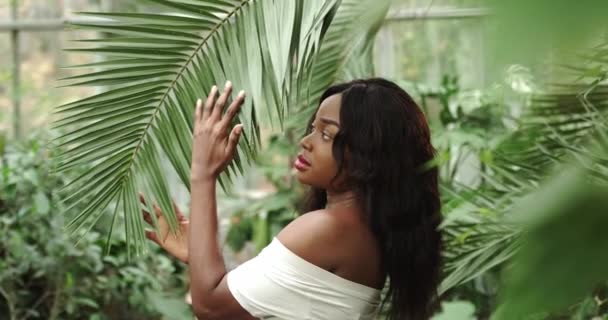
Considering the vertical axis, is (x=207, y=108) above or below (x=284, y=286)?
above

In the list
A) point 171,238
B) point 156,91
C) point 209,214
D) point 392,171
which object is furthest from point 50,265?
point 392,171

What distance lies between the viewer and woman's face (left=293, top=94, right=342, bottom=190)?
197 cm

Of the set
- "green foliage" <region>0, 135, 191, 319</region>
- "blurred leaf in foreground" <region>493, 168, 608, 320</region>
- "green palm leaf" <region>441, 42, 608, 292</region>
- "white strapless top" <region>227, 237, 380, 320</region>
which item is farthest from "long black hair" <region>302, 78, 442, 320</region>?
"green foliage" <region>0, 135, 191, 319</region>

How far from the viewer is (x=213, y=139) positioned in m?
1.93

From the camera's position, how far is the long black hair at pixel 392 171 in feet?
6.37

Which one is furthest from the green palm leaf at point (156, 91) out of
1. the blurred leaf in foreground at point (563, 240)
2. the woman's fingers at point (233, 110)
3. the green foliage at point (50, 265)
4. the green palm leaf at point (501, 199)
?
the green foliage at point (50, 265)

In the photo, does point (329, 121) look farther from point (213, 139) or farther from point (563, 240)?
point (563, 240)

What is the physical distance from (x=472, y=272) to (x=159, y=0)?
1316 mm

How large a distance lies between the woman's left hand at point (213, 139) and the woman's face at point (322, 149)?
0.15 meters

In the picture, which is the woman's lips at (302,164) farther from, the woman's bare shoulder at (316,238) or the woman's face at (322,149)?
the woman's bare shoulder at (316,238)

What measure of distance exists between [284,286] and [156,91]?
0.57 metres

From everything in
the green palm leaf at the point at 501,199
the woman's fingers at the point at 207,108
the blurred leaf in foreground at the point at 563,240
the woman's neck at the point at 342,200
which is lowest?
the green palm leaf at the point at 501,199

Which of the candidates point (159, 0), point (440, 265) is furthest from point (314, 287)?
point (159, 0)

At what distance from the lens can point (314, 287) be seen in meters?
1.95
